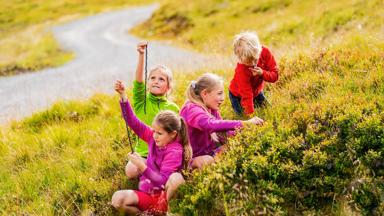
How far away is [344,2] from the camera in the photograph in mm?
20031

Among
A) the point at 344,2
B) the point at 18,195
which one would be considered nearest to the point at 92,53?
the point at 344,2

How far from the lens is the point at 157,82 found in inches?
261

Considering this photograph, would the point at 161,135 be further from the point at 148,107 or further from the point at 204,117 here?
the point at 148,107

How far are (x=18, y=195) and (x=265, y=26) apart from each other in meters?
17.9

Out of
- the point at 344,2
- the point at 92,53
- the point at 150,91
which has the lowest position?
the point at 92,53

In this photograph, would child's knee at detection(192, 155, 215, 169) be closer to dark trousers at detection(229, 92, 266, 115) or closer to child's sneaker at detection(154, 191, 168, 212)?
child's sneaker at detection(154, 191, 168, 212)

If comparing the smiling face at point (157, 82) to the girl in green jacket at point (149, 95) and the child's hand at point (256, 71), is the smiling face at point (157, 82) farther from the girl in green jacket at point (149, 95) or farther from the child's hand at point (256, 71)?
the child's hand at point (256, 71)

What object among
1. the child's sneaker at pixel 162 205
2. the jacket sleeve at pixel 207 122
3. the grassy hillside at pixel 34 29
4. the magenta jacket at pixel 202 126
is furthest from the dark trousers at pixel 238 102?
the grassy hillside at pixel 34 29

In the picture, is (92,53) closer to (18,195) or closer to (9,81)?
(9,81)

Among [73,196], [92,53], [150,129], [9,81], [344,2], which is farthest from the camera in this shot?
[92,53]

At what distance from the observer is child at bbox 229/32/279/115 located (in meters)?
6.96

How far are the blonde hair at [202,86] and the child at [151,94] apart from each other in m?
0.39

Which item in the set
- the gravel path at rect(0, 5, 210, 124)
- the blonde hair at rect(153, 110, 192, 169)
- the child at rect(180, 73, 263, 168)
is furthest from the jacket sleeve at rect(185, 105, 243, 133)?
the gravel path at rect(0, 5, 210, 124)

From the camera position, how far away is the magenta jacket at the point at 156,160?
580 centimetres
